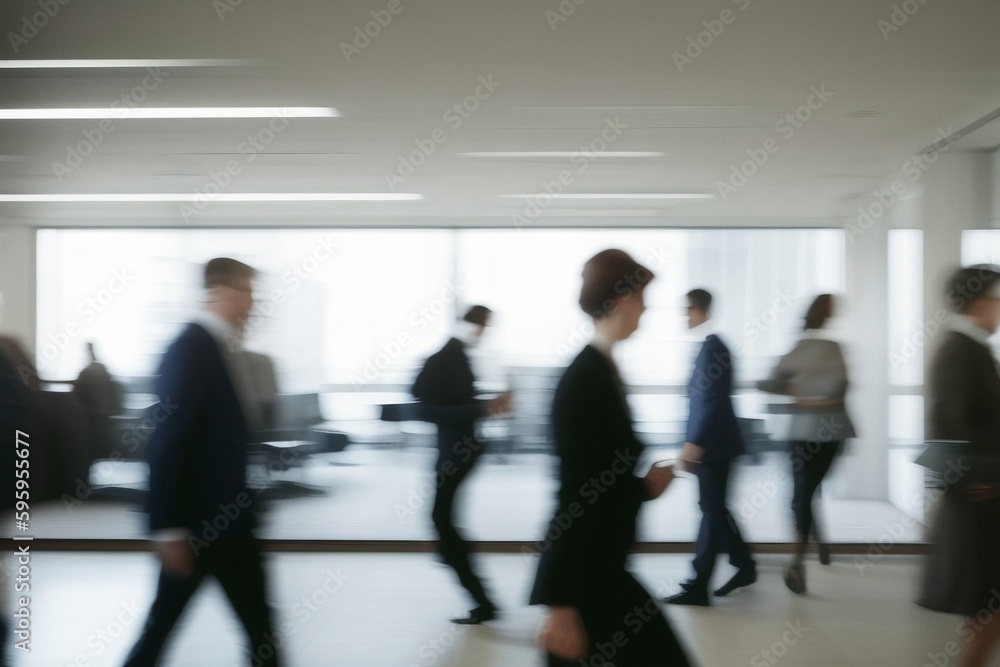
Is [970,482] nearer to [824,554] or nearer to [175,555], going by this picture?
[175,555]

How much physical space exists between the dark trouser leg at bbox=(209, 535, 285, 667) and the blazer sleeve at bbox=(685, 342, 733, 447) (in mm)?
2354

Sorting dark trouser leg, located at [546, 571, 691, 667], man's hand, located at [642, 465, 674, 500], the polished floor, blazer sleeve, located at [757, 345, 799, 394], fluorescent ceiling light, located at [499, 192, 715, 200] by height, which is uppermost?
fluorescent ceiling light, located at [499, 192, 715, 200]

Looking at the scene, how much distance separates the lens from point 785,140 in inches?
193

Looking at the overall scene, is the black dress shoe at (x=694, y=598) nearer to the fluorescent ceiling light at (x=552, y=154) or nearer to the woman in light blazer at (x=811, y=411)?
the woman in light blazer at (x=811, y=411)

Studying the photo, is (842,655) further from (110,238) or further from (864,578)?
(110,238)

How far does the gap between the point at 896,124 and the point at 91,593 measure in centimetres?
522

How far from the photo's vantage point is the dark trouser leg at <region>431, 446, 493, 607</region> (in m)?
3.94

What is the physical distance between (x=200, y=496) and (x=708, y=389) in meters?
2.55

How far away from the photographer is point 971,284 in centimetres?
271

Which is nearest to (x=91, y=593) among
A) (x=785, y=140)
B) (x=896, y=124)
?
(x=785, y=140)

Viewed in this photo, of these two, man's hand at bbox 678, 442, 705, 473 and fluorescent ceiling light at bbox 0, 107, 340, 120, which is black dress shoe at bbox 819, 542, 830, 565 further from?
fluorescent ceiling light at bbox 0, 107, 340, 120

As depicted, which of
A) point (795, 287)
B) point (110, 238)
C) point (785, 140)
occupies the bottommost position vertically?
point (795, 287)

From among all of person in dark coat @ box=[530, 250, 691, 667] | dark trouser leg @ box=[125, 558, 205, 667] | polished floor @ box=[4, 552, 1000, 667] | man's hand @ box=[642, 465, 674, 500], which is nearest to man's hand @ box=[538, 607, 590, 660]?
person in dark coat @ box=[530, 250, 691, 667]

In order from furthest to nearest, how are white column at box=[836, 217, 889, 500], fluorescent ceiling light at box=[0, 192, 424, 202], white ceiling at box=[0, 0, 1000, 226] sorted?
white column at box=[836, 217, 889, 500], fluorescent ceiling light at box=[0, 192, 424, 202], white ceiling at box=[0, 0, 1000, 226]
